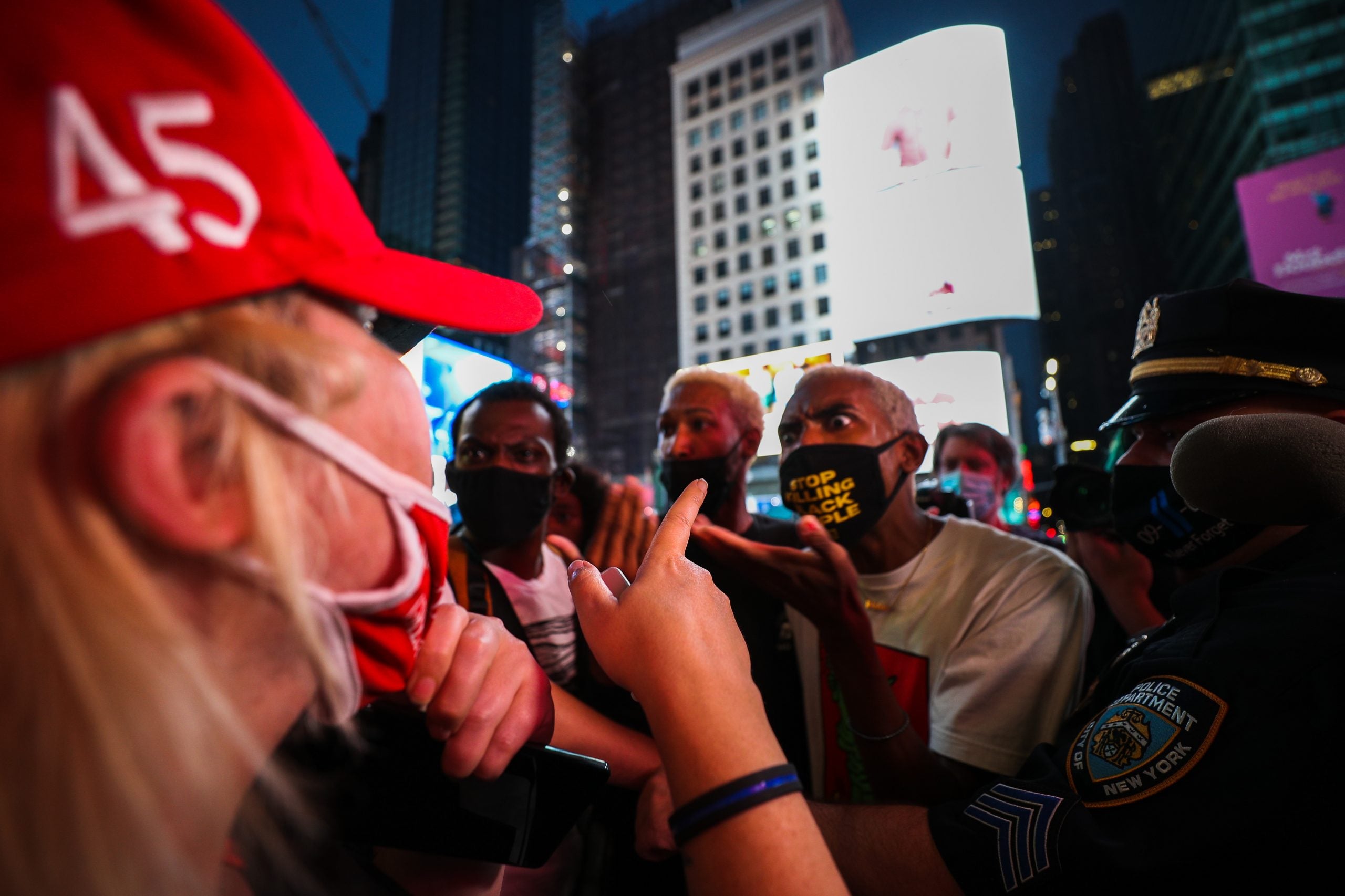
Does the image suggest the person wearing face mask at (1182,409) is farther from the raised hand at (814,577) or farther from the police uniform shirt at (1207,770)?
the raised hand at (814,577)

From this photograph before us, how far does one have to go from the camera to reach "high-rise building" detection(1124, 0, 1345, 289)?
29.4 metres

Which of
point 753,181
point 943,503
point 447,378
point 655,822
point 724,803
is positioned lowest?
point 655,822

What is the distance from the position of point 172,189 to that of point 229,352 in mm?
167

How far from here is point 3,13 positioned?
56cm

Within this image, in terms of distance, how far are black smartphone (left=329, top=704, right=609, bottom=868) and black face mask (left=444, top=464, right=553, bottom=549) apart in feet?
5.31

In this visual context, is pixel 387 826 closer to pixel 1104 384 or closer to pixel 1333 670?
pixel 1333 670

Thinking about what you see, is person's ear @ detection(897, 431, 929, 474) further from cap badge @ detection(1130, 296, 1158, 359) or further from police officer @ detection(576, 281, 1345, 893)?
police officer @ detection(576, 281, 1345, 893)

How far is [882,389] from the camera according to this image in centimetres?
284

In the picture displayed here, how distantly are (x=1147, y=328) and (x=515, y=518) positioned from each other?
2.60 metres

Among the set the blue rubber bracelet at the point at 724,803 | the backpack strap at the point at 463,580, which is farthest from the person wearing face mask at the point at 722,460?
the blue rubber bracelet at the point at 724,803

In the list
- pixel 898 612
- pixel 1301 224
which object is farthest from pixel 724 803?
pixel 1301 224

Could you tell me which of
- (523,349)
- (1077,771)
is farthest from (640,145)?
(1077,771)

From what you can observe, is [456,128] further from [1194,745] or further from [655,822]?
[1194,745]

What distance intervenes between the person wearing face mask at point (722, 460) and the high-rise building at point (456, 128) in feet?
263
